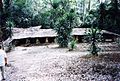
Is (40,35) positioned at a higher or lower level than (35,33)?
lower

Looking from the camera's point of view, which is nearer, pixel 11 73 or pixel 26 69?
pixel 11 73

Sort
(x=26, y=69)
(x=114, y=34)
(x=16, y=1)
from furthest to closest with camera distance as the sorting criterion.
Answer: (x=16, y=1), (x=114, y=34), (x=26, y=69)

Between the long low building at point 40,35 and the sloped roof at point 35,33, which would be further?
the sloped roof at point 35,33

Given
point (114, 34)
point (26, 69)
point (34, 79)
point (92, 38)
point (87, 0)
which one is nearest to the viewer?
point (34, 79)

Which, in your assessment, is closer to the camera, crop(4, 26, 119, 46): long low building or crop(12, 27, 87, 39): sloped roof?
crop(4, 26, 119, 46): long low building

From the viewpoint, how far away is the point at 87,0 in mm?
67812

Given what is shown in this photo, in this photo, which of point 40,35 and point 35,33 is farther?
point 35,33

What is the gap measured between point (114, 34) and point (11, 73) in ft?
91.6

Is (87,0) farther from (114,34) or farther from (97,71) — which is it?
(97,71)

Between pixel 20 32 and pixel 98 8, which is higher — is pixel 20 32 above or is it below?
below

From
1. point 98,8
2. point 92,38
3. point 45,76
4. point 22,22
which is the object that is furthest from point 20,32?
point 45,76

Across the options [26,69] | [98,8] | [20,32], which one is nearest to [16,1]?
[20,32]

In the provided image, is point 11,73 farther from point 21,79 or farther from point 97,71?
point 97,71

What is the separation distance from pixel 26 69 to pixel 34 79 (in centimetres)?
409
